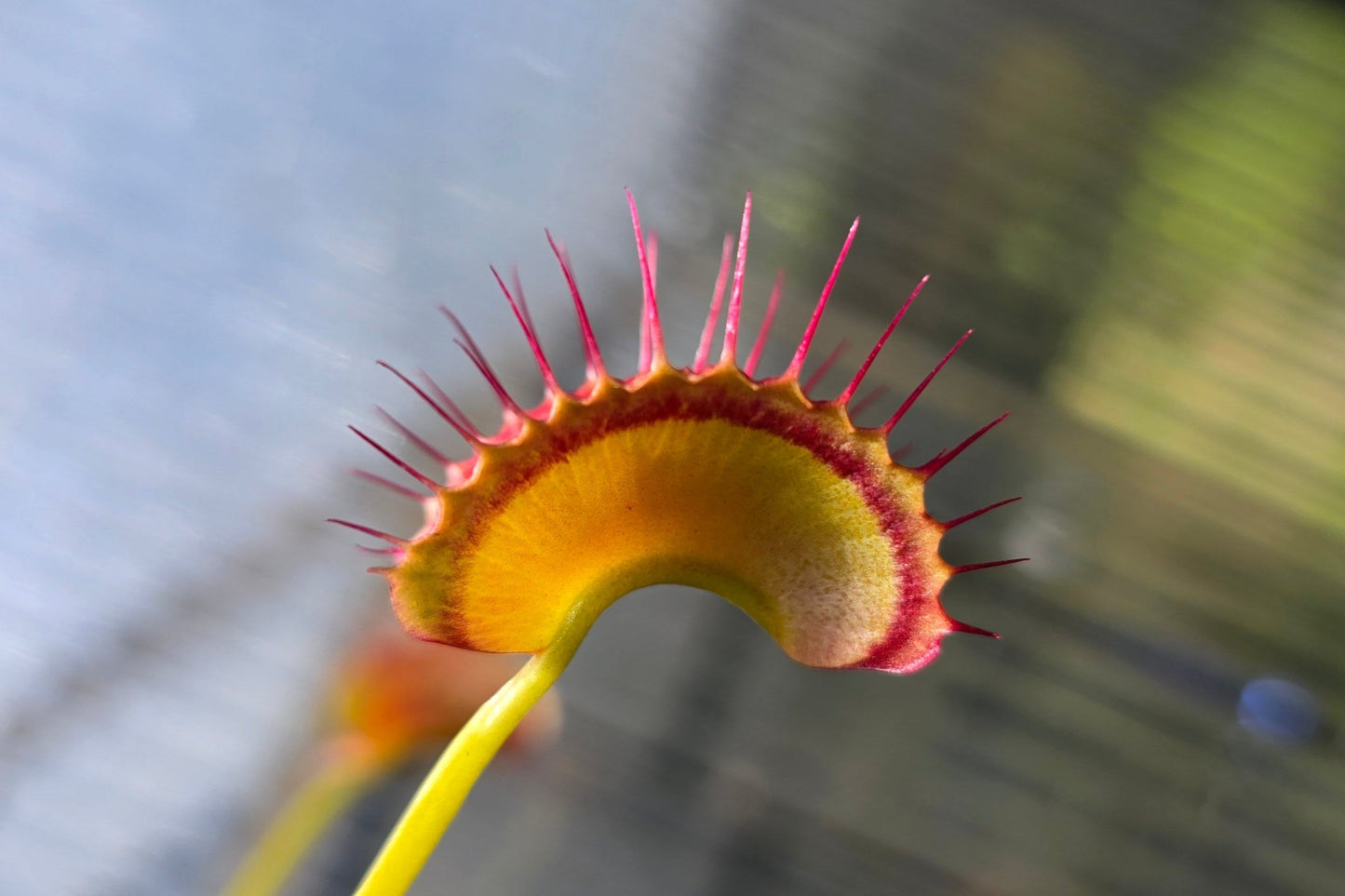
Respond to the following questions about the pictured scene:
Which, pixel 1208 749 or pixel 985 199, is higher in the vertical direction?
pixel 985 199

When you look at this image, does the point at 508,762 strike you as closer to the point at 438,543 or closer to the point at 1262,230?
the point at 438,543

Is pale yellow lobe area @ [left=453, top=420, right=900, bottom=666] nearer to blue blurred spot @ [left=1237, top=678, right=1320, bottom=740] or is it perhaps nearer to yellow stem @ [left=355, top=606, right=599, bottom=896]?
yellow stem @ [left=355, top=606, right=599, bottom=896]

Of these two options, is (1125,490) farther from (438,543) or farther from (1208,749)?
(438,543)

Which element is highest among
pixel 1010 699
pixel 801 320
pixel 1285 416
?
pixel 1285 416

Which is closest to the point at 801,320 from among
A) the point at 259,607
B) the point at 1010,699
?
the point at 1010,699

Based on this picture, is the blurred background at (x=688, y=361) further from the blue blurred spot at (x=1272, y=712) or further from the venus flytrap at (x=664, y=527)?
the venus flytrap at (x=664, y=527)

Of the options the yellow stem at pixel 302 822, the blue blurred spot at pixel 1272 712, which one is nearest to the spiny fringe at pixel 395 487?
the yellow stem at pixel 302 822

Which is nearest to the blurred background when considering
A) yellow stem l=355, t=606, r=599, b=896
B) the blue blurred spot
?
the blue blurred spot

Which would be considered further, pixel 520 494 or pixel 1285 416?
pixel 1285 416
